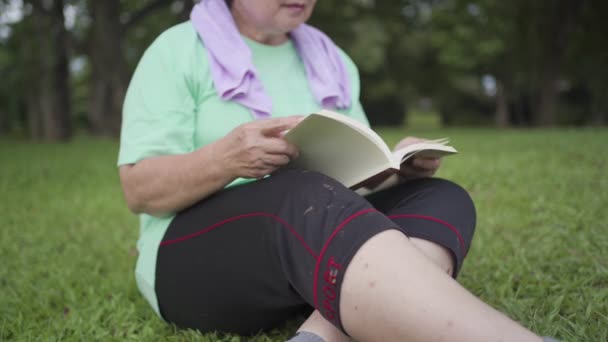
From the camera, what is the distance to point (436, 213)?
1577 millimetres

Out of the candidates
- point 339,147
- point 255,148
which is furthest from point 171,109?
point 339,147

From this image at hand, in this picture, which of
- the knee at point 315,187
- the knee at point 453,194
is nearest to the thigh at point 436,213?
the knee at point 453,194

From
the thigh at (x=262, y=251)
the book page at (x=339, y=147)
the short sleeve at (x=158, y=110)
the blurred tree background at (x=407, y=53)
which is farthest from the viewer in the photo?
Answer: the blurred tree background at (x=407, y=53)

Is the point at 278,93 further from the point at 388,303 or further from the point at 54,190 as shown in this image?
the point at 54,190

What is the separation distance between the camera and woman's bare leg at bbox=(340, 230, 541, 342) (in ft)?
3.62

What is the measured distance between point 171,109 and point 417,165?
77 cm

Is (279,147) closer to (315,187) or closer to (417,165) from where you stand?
(315,187)

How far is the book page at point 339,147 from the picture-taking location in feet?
4.35

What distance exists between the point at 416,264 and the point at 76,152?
349 inches

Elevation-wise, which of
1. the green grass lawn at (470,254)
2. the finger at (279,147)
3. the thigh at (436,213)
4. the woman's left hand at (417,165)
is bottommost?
the green grass lawn at (470,254)

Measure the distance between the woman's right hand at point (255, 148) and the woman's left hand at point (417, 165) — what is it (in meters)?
0.50

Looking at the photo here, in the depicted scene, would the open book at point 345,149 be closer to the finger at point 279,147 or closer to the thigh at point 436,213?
the finger at point 279,147

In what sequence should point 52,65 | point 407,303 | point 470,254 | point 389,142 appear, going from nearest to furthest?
point 407,303
point 470,254
point 389,142
point 52,65

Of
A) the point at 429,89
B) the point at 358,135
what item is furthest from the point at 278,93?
the point at 429,89
